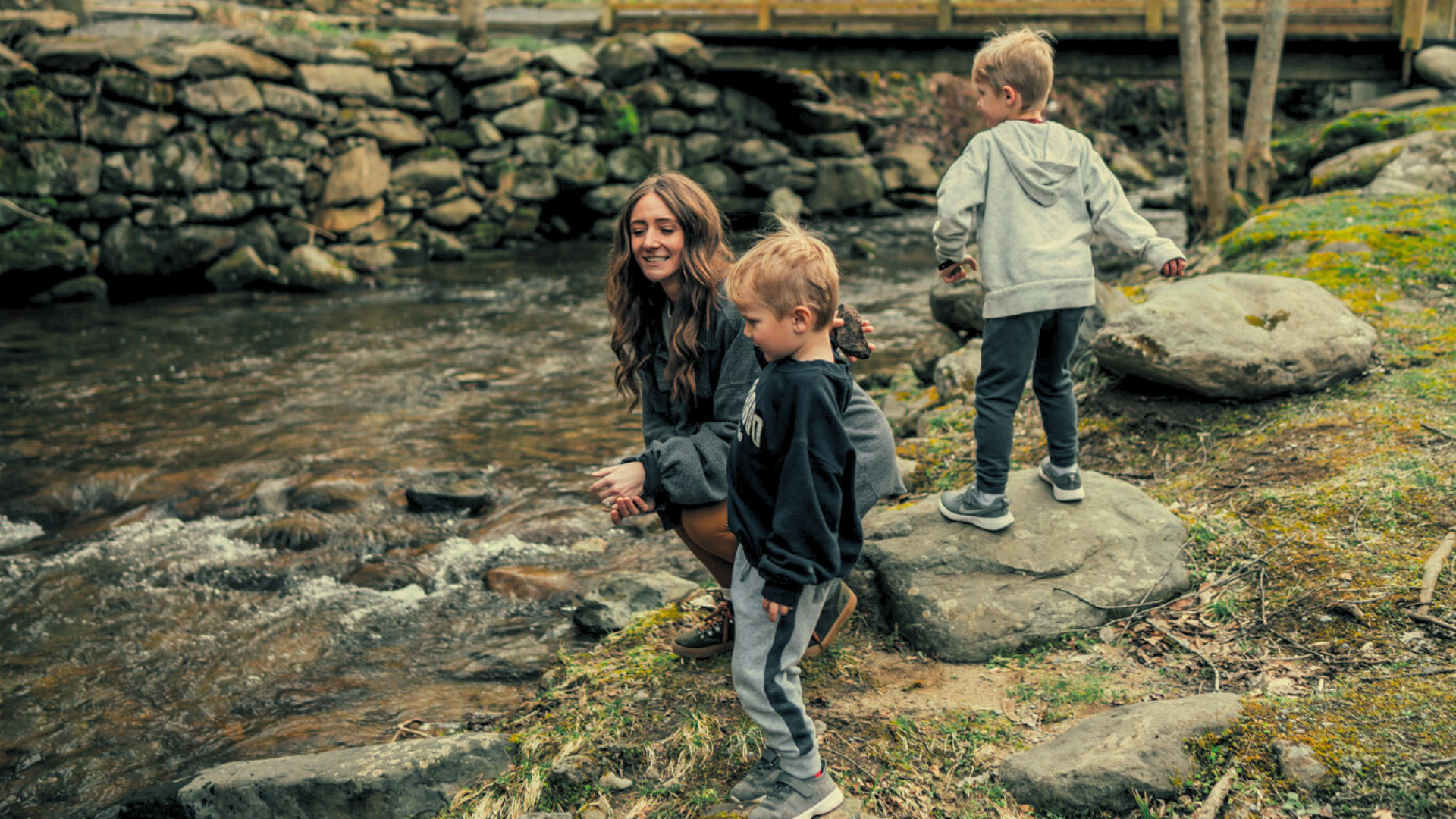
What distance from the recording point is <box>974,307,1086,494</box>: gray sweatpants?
11.5 feet

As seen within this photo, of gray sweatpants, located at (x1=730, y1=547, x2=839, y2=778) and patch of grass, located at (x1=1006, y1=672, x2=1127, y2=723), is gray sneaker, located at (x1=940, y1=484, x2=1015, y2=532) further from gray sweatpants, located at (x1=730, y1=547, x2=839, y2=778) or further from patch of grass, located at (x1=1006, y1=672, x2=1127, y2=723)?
gray sweatpants, located at (x1=730, y1=547, x2=839, y2=778)

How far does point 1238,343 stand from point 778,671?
2.85 m

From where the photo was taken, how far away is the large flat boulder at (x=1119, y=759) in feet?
7.90

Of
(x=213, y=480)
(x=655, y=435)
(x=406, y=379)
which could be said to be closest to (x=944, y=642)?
(x=655, y=435)

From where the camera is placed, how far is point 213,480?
619cm

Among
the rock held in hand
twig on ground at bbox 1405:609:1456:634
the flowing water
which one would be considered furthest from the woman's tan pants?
twig on ground at bbox 1405:609:1456:634

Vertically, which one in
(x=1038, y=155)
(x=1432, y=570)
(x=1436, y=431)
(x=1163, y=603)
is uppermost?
(x=1038, y=155)

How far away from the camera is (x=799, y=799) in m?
2.54

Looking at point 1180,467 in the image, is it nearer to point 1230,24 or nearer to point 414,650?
point 414,650

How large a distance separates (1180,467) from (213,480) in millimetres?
5461

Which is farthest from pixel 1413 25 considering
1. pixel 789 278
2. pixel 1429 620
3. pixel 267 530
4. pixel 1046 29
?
pixel 267 530

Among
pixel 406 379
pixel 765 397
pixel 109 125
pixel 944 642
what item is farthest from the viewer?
pixel 109 125

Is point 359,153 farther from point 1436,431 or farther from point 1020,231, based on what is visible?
point 1436,431

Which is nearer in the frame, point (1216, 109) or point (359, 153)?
point (1216, 109)
